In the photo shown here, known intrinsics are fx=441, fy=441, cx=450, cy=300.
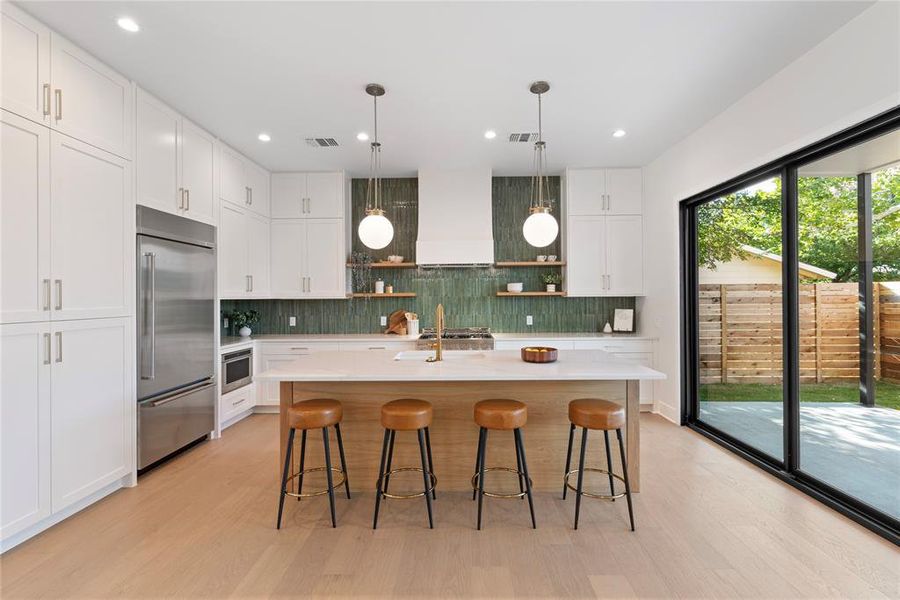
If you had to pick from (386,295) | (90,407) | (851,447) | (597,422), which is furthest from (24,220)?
(851,447)

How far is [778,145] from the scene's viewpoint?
2.94 metres

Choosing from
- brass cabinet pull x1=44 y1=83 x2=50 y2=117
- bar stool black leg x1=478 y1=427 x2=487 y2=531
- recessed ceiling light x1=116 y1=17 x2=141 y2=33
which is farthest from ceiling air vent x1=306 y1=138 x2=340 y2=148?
bar stool black leg x1=478 y1=427 x2=487 y2=531

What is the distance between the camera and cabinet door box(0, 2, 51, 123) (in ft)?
7.19

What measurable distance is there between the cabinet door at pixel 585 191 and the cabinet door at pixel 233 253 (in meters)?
3.53

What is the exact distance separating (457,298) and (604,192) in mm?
2106

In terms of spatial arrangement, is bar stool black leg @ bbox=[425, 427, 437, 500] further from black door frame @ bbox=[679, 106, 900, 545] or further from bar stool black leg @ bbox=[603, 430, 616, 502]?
black door frame @ bbox=[679, 106, 900, 545]

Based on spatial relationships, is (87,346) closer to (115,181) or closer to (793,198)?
(115,181)

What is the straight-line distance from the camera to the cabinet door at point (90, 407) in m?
2.45

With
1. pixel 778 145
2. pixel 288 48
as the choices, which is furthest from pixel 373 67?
pixel 778 145

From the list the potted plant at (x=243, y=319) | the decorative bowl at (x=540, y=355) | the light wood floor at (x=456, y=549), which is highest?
the potted plant at (x=243, y=319)

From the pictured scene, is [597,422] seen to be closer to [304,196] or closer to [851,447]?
[851,447]

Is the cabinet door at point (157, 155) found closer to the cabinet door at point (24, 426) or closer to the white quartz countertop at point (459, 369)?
the cabinet door at point (24, 426)

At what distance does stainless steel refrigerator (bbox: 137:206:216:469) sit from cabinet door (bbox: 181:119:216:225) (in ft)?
0.46

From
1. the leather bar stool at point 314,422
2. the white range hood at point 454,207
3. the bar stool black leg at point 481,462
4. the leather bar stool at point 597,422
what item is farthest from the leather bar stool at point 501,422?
the white range hood at point 454,207
